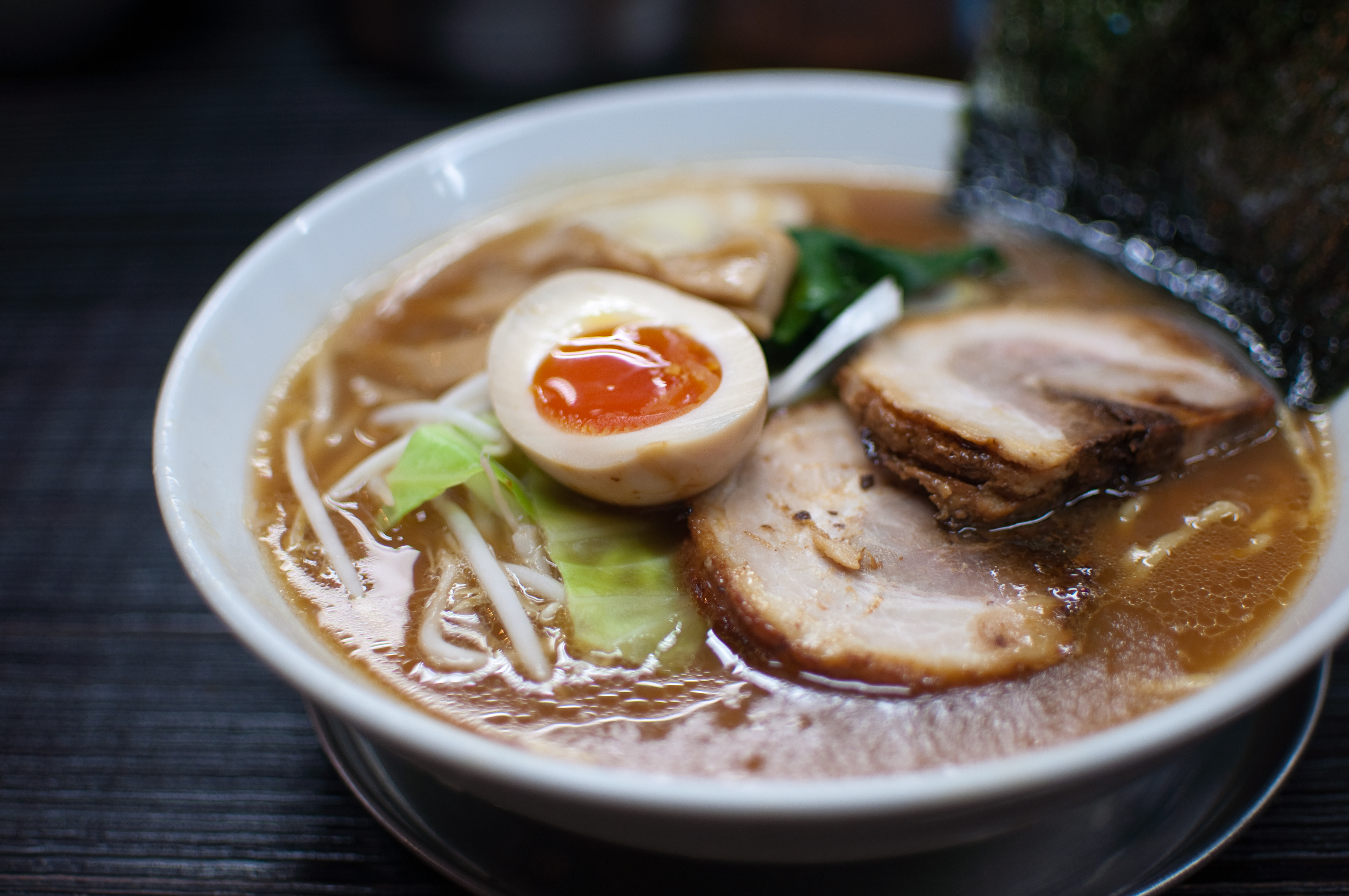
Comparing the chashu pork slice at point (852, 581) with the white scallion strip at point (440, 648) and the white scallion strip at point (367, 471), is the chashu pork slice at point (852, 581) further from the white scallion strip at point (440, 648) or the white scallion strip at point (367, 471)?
the white scallion strip at point (367, 471)

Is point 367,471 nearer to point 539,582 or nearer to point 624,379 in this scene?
point 539,582

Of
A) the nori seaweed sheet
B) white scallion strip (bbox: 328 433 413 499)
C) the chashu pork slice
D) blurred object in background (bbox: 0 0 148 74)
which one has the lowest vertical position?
blurred object in background (bbox: 0 0 148 74)

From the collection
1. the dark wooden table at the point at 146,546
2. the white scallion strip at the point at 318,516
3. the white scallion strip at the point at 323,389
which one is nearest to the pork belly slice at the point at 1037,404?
the dark wooden table at the point at 146,546

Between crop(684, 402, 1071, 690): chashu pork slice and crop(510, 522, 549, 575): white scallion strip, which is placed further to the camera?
crop(510, 522, 549, 575): white scallion strip

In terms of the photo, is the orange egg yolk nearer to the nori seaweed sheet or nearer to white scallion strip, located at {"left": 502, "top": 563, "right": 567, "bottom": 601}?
white scallion strip, located at {"left": 502, "top": 563, "right": 567, "bottom": 601}

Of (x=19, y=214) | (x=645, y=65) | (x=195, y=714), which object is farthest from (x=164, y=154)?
(x=195, y=714)

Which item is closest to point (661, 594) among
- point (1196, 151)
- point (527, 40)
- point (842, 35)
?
point (1196, 151)

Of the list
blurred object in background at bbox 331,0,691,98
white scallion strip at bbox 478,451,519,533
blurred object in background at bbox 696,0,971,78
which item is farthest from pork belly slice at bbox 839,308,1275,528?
blurred object in background at bbox 331,0,691,98
